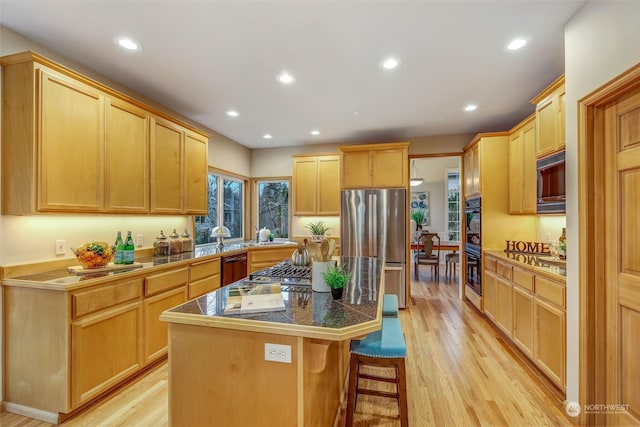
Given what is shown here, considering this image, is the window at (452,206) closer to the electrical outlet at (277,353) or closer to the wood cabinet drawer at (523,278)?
the wood cabinet drawer at (523,278)

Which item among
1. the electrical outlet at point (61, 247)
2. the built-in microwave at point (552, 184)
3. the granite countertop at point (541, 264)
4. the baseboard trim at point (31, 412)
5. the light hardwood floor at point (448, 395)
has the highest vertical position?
the built-in microwave at point (552, 184)

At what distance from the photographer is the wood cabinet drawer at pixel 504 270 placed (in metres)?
3.04

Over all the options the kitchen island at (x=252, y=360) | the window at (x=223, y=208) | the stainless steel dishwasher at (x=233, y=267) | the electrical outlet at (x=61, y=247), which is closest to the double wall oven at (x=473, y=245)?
the kitchen island at (x=252, y=360)

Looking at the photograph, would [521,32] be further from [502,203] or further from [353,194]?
[353,194]

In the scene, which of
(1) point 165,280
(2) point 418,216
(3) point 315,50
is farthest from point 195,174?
(2) point 418,216

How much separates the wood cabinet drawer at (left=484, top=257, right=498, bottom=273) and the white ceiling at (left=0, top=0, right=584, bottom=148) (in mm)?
1895

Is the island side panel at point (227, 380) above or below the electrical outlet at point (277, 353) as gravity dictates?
below

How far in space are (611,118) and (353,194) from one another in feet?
9.98

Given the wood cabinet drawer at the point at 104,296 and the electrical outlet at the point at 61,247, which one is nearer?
the wood cabinet drawer at the point at 104,296

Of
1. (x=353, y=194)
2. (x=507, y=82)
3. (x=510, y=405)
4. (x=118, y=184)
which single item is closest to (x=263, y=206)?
(x=353, y=194)

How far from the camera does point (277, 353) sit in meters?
1.22

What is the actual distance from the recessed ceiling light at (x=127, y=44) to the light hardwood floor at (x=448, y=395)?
256cm

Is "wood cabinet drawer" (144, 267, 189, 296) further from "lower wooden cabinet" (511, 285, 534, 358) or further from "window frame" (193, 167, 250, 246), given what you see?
"lower wooden cabinet" (511, 285, 534, 358)

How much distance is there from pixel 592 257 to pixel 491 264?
1.85 m
